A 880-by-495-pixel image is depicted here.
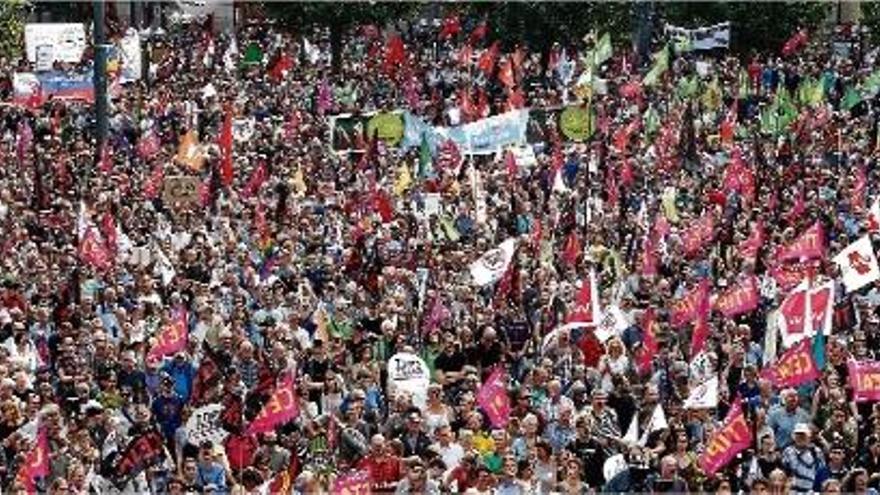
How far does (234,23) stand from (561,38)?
13221 millimetres

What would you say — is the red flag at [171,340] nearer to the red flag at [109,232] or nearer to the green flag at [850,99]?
the red flag at [109,232]

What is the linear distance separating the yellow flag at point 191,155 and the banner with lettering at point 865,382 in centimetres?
1437

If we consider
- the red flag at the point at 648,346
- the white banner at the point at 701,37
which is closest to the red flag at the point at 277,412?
the red flag at the point at 648,346

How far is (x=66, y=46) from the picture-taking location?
4344cm

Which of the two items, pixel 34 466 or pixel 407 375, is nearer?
pixel 34 466

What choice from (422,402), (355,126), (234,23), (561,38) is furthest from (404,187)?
(234,23)

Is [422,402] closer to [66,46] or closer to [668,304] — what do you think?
[668,304]

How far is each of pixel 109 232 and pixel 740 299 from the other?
7.61 m

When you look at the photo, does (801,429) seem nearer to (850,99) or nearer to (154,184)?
(154,184)

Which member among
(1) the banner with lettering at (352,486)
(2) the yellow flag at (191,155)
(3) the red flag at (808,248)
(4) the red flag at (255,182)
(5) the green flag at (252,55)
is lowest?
(5) the green flag at (252,55)

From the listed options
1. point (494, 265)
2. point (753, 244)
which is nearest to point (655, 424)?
point (494, 265)

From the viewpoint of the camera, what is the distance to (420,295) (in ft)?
84.7

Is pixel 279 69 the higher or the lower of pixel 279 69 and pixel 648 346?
the lower

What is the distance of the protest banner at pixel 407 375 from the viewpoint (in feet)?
69.8
